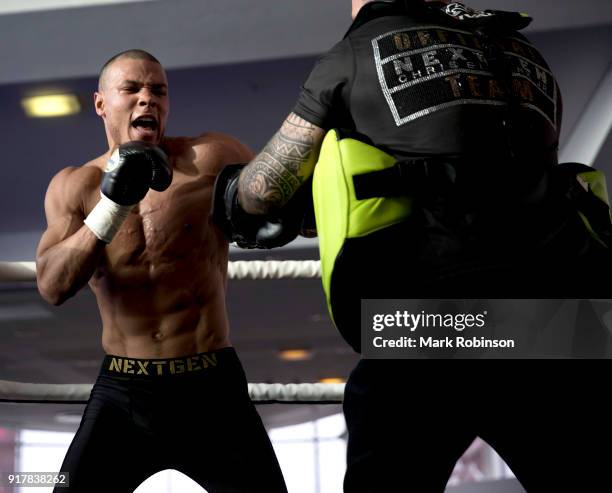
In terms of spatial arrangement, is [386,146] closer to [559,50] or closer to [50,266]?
[50,266]

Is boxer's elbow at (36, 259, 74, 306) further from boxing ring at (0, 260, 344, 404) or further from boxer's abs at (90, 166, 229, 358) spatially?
boxing ring at (0, 260, 344, 404)

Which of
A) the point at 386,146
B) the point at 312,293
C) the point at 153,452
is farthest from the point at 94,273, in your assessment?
the point at 312,293

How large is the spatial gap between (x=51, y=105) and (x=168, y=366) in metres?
3.30

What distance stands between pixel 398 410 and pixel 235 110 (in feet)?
13.7

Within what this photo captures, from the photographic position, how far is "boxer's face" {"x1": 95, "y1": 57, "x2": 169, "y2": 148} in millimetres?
2137

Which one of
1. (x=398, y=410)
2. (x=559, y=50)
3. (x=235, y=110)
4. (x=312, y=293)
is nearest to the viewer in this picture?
(x=398, y=410)

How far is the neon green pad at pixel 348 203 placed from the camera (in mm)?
1213

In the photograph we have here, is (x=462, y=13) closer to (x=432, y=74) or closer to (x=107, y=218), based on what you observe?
(x=432, y=74)

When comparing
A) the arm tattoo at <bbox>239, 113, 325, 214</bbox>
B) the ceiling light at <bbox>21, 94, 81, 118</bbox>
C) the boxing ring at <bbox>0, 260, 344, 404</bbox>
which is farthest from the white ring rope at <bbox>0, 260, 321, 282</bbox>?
the ceiling light at <bbox>21, 94, 81, 118</bbox>

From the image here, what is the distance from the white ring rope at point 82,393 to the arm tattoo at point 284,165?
1.01m

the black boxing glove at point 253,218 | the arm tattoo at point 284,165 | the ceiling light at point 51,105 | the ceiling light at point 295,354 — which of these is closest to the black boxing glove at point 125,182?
the black boxing glove at point 253,218

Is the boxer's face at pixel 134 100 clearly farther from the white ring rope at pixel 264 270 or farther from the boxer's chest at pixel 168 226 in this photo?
the white ring rope at pixel 264 270

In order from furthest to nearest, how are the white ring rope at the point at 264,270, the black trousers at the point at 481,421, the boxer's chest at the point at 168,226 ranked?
1. the white ring rope at the point at 264,270
2. the boxer's chest at the point at 168,226
3. the black trousers at the point at 481,421

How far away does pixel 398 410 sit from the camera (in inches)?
46.9
